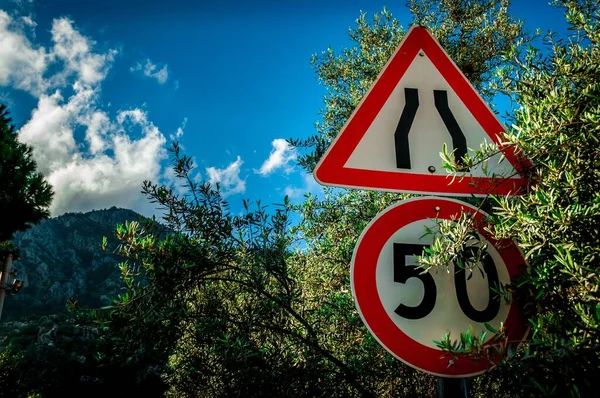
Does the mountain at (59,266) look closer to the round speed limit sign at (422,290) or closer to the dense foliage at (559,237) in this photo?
the round speed limit sign at (422,290)

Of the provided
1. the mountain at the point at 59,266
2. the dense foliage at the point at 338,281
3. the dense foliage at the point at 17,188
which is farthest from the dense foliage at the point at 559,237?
the mountain at the point at 59,266

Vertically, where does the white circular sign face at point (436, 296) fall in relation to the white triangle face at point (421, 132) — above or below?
below

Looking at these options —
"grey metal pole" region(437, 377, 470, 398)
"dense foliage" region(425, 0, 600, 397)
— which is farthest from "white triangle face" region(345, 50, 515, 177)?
"grey metal pole" region(437, 377, 470, 398)

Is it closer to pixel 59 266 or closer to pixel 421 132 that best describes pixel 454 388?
pixel 421 132

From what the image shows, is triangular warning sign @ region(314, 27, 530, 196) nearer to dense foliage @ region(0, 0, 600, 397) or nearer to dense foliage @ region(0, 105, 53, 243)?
dense foliage @ region(0, 0, 600, 397)

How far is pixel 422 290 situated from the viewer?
→ 4.80ft

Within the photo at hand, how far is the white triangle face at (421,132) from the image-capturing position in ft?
5.64

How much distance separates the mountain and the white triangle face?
106 meters

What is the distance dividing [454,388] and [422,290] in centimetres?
35

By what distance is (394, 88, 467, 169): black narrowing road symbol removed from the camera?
1751 millimetres

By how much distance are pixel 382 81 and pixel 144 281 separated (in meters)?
2.13

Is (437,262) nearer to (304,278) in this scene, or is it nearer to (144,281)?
(144,281)

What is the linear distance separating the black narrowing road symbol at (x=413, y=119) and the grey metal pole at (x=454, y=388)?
3.00ft

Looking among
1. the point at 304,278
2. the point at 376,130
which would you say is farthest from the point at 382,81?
the point at 304,278
